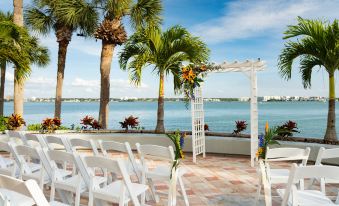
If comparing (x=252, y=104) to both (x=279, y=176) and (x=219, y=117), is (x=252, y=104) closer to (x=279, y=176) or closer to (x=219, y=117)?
(x=279, y=176)

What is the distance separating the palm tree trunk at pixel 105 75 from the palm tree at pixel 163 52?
178cm

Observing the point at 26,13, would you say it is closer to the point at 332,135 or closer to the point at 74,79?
the point at 332,135

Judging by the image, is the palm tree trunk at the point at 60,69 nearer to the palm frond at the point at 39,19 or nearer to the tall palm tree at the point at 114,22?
the palm frond at the point at 39,19

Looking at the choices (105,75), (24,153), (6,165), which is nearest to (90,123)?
(105,75)

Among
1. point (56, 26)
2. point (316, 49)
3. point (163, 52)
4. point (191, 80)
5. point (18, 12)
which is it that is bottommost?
point (191, 80)

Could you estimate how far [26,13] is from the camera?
41.8 ft

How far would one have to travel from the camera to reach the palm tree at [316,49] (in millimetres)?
6584

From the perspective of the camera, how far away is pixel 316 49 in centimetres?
679

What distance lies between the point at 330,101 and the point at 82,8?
7366mm

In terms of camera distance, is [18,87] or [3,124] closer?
[3,124]

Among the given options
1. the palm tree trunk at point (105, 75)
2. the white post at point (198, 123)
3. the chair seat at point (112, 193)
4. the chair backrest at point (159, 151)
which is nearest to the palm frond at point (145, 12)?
the palm tree trunk at point (105, 75)

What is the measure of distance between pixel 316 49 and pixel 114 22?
6.14 m

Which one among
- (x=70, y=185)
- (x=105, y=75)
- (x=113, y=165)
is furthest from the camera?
(x=105, y=75)

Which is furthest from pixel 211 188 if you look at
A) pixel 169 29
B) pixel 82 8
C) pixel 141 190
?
pixel 82 8
